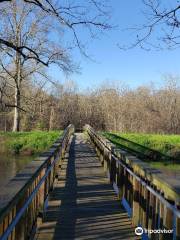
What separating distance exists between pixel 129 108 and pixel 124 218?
5252 cm

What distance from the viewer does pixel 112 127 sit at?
59.2 meters

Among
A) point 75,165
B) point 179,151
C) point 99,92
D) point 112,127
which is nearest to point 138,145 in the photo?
point 179,151

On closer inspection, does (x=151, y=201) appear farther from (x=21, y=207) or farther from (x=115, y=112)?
(x=115, y=112)

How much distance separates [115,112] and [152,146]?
962 inches

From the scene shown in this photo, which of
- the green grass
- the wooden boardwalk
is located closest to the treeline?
the green grass

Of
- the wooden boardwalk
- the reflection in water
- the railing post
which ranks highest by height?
the railing post

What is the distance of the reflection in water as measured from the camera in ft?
76.7

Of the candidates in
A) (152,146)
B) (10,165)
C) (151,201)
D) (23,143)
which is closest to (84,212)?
(151,201)

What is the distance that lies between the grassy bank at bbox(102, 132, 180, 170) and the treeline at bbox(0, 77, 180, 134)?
1564cm

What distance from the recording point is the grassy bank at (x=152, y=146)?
1321 inches

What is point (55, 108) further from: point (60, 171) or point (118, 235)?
point (118, 235)

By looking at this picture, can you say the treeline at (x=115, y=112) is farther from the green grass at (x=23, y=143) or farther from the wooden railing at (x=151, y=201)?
the wooden railing at (x=151, y=201)

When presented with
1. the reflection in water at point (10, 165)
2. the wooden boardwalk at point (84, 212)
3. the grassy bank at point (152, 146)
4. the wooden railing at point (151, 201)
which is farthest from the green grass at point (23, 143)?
the wooden railing at point (151, 201)

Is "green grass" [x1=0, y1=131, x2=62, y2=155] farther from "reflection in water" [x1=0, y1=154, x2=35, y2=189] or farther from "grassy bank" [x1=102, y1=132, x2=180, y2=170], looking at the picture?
"grassy bank" [x1=102, y1=132, x2=180, y2=170]
